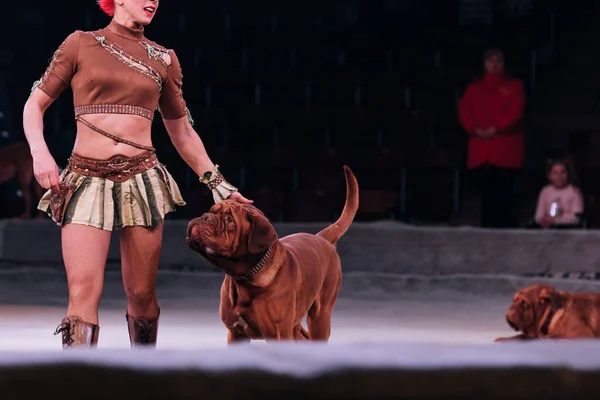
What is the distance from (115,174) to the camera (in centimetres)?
404

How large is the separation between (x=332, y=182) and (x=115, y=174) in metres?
7.02

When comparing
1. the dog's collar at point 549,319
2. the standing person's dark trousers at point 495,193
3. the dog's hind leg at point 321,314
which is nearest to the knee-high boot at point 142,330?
the dog's hind leg at point 321,314

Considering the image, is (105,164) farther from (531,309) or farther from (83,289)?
(531,309)

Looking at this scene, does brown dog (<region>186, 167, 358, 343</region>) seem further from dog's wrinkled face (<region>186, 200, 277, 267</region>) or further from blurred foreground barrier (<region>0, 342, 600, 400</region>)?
blurred foreground barrier (<region>0, 342, 600, 400</region>)

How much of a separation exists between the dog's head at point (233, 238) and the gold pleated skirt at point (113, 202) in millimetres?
211

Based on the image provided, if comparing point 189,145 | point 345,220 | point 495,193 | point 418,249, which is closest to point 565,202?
point 495,193

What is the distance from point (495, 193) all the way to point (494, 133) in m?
0.51

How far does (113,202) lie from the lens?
4.03m

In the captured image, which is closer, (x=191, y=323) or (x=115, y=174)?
(x=115, y=174)

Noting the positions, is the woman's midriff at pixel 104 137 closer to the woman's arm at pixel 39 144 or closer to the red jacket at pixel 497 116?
the woman's arm at pixel 39 144

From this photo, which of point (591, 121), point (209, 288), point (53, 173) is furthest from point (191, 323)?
point (591, 121)

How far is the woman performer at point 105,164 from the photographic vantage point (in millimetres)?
3973

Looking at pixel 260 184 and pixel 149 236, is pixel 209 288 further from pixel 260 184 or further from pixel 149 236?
pixel 149 236

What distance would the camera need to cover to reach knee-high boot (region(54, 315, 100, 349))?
392 cm
